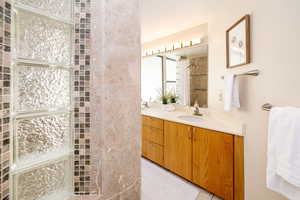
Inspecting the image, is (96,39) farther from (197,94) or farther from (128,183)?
(197,94)

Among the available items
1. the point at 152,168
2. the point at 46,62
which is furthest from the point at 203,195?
the point at 46,62

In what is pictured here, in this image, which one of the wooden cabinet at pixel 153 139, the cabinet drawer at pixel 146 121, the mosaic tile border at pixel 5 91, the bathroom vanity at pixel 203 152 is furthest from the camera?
the cabinet drawer at pixel 146 121

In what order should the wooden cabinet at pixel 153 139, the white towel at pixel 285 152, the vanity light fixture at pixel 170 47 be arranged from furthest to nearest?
1. the vanity light fixture at pixel 170 47
2. the wooden cabinet at pixel 153 139
3. the white towel at pixel 285 152

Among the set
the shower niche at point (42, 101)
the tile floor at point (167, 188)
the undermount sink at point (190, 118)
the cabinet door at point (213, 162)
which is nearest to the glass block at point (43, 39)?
the shower niche at point (42, 101)

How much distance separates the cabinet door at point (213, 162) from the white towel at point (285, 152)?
56 cm

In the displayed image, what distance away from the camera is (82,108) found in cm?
67

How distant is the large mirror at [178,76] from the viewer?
96.6 inches

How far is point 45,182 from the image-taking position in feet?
2.15

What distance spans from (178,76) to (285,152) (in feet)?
6.92

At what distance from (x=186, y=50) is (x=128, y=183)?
2358 millimetres

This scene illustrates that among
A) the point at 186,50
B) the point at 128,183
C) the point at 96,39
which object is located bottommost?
the point at 128,183

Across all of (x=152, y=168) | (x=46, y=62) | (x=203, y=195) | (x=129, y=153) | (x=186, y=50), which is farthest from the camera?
(x=186, y=50)

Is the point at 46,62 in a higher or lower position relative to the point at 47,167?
higher

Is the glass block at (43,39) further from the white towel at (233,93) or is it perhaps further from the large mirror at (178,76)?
the large mirror at (178,76)
